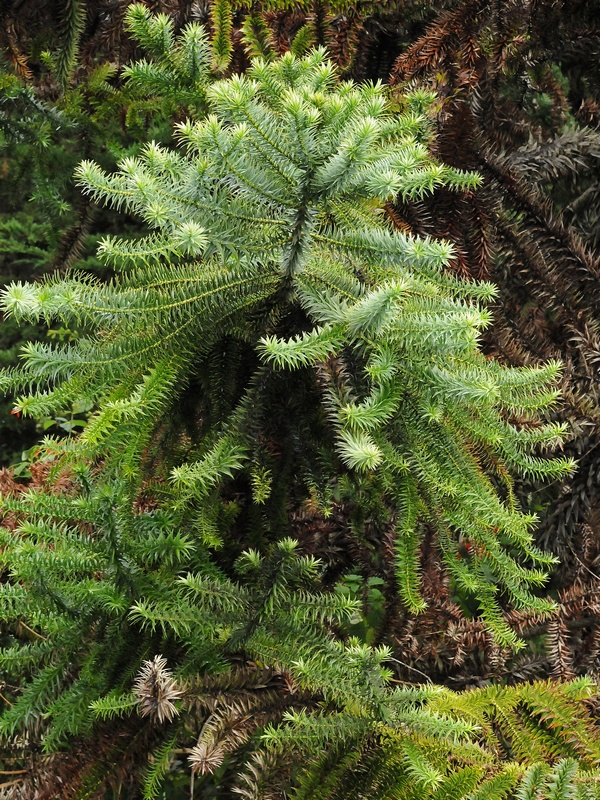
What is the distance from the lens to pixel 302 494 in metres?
1.80

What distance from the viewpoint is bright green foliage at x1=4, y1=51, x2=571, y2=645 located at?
1072mm

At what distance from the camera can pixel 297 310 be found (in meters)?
1.36

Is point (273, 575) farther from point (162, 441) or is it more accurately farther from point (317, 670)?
point (162, 441)

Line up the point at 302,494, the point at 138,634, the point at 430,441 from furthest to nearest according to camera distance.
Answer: the point at 302,494 < the point at 138,634 < the point at 430,441

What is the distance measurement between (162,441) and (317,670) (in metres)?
0.56

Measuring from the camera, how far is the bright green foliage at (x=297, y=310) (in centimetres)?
107

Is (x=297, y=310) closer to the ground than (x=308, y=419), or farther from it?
farther from it

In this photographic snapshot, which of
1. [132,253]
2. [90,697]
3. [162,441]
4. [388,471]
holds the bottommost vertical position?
[90,697]

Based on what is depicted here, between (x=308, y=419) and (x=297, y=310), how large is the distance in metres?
0.23

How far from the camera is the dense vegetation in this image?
1.15 meters

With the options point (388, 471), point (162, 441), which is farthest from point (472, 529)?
point (162, 441)

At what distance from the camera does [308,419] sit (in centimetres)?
146

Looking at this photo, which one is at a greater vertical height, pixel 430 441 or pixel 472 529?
pixel 430 441

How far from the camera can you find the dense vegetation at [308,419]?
1.15 meters
